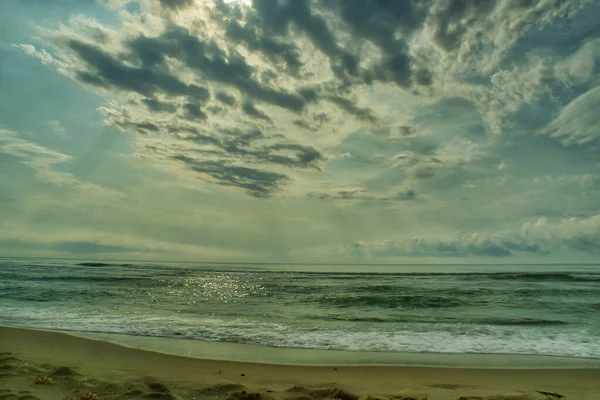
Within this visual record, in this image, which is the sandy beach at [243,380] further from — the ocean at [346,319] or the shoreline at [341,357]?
the ocean at [346,319]

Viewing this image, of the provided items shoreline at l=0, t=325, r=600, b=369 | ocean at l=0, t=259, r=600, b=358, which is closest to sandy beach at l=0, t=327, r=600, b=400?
shoreline at l=0, t=325, r=600, b=369

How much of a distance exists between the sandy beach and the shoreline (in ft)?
1.58

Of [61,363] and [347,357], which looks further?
[347,357]

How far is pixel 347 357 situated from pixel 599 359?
698cm

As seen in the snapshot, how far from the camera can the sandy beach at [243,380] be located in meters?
6.05

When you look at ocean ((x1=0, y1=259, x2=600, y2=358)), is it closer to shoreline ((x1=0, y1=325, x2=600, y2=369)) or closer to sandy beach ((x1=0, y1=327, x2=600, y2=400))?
A: shoreline ((x1=0, y1=325, x2=600, y2=369))

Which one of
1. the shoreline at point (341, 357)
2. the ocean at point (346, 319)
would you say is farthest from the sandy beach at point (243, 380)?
the ocean at point (346, 319)

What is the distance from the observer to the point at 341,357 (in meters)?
9.27

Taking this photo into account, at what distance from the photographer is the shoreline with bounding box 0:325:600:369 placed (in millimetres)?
8711

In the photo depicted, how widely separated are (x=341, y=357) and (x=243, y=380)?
3.32 metres

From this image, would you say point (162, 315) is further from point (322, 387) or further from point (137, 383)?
point (322, 387)

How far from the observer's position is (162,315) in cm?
1588

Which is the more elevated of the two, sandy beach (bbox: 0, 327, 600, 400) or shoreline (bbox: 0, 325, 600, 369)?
sandy beach (bbox: 0, 327, 600, 400)

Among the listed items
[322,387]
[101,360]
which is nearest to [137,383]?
[101,360]
